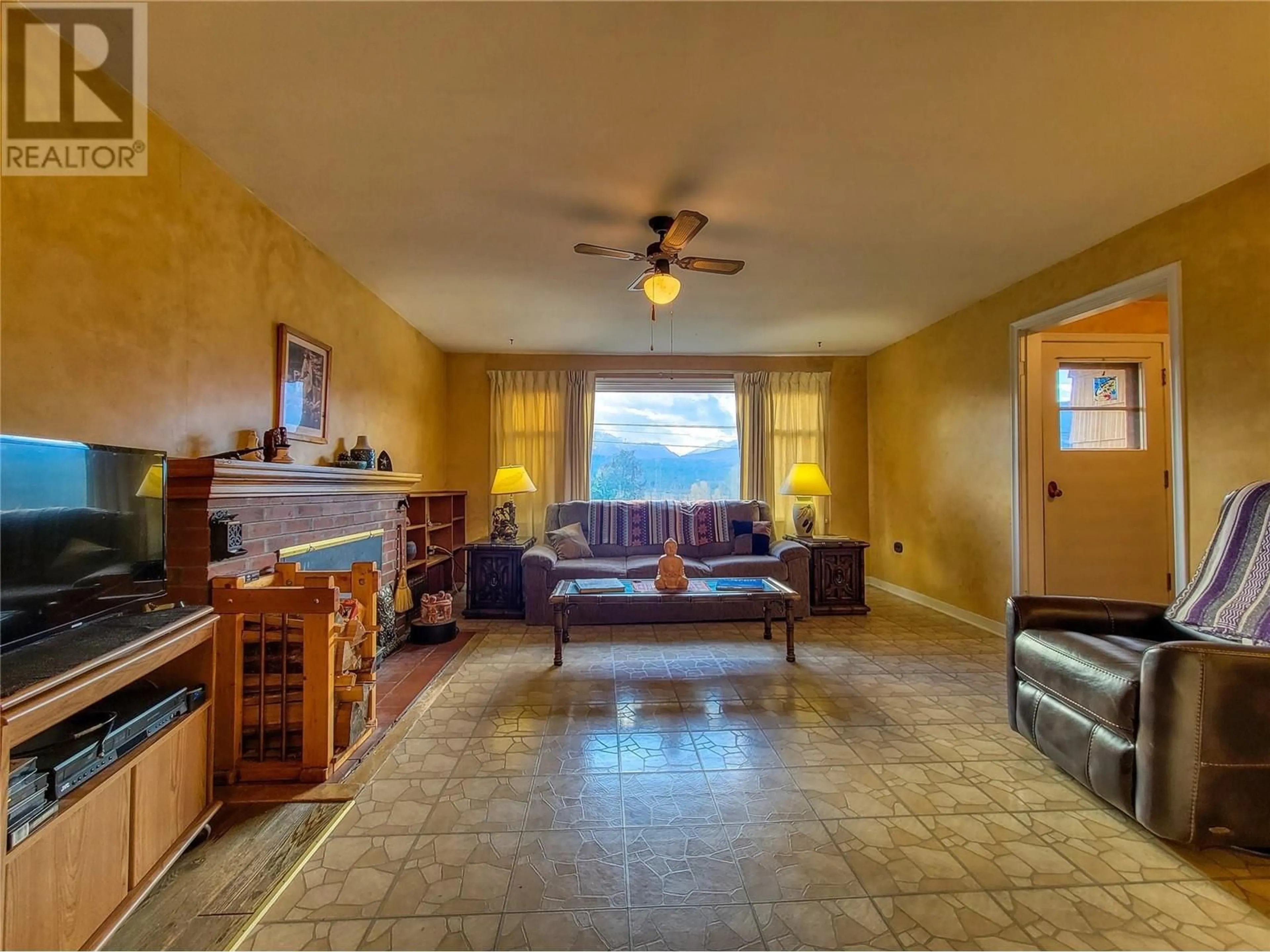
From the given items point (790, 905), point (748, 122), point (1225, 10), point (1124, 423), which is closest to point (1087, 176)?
point (1225, 10)

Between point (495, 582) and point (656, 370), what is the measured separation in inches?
107

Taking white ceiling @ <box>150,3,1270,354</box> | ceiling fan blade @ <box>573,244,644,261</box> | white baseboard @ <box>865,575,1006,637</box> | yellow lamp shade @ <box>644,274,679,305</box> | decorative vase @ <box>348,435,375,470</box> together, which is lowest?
white baseboard @ <box>865,575,1006,637</box>

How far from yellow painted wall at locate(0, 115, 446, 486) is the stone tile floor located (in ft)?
4.95

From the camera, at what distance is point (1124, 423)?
3.62 metres

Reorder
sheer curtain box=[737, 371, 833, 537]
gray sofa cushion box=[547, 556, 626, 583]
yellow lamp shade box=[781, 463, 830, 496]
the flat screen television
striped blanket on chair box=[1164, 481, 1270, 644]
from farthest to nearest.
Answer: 1. sheer curtain box=[737, 371, 833, 537]
2. yellow lamp shade box=[781, 463, 830, 496]
3. gray sofa cushion box=[547, 556, 626, 583]
4. striped blanket on chair box=[1164, 481, 1270, 644]
5. the flat screen television

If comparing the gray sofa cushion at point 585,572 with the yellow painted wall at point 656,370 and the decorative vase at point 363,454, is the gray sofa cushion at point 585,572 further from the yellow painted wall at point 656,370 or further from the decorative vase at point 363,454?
the yellow painted wall at point 656,370

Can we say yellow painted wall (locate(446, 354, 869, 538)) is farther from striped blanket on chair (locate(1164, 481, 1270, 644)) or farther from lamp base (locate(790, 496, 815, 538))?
striped blanket on chair (locate(1164, 481, 1270, 644))

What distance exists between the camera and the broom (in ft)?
11.7

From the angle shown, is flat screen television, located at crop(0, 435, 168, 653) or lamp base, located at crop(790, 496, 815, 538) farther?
lamp base, located at crop(790, 496, 815, 538)

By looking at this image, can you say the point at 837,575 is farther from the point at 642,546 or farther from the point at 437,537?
the point at 437,537

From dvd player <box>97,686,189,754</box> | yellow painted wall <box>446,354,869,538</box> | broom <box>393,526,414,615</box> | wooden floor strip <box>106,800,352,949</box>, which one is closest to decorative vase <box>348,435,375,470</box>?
broom <box>393,526,414,615</box>

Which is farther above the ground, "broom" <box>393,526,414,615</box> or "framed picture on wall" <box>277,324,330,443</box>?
"framed picture on wall" <box>277,324,330,443</box>

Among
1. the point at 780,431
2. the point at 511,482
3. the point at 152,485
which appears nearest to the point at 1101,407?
the point at 780,431

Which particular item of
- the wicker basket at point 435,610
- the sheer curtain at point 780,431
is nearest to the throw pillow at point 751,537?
the sheer curtain at point 780,431
